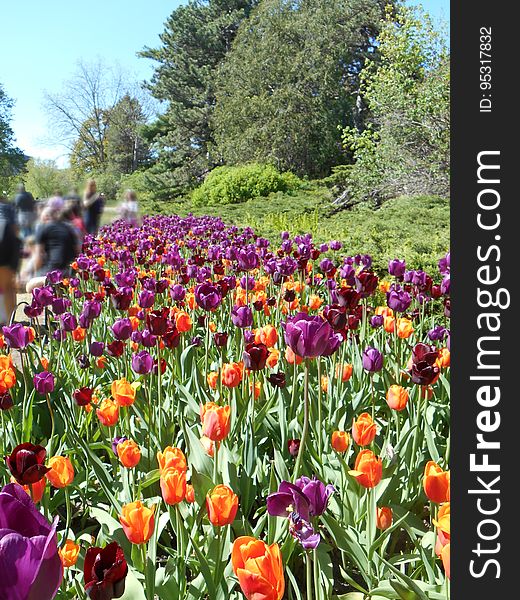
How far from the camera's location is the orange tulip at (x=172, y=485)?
1319mm

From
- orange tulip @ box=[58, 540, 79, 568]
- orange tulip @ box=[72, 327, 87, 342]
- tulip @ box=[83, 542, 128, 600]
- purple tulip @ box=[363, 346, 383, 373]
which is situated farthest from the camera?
orange tulip @ box=[72, 327, 87, 342]

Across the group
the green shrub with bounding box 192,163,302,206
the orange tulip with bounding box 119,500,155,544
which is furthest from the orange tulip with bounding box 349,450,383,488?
the green shrub with bounding box 192,163,302,206

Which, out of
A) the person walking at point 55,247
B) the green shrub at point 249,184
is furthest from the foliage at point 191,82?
the person walking at point 55,247

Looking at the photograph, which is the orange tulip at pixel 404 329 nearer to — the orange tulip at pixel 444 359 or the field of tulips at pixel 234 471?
the field of tulips at pixel 234 471

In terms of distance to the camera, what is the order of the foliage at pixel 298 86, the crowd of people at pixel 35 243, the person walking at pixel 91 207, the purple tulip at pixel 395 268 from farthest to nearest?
the foliage at pixel 298 86, the person walking at pixel 91 207, the crowd of people at pixel 35 243, the purple tulip at pixel 395 268

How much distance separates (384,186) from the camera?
1446 cm

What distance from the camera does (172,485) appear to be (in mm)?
1320

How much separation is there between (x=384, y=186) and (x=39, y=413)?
12.8m

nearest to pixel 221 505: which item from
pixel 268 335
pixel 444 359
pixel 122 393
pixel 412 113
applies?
pixel 122 393

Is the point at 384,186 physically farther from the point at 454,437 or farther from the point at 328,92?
the point at 454,437

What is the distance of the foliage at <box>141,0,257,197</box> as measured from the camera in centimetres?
3306

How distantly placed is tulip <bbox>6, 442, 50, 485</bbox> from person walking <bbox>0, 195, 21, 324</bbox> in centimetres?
475

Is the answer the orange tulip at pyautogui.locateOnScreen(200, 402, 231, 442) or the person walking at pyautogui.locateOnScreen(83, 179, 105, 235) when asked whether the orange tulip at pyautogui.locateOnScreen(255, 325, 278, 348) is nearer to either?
the orange tulip at pyautogui.locateOnScreen(200, 402, 231, 442)


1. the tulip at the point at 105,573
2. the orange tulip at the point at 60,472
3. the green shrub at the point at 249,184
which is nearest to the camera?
the tulip at the point at 105,573
